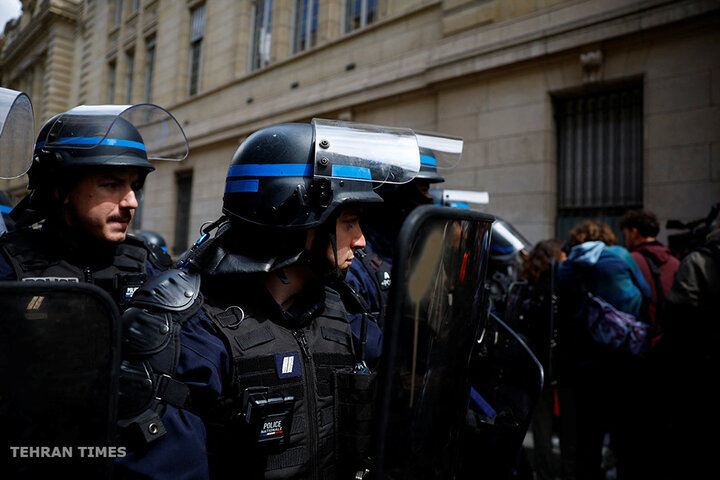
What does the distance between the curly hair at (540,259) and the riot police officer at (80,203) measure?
8.75ft

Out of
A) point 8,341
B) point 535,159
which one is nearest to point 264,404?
point 8,341

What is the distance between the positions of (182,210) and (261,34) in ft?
17.0

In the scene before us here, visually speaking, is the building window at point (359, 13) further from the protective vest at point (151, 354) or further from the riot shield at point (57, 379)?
the riot shield at point (57, 379)

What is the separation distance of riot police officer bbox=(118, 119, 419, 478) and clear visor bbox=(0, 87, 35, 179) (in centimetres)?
62

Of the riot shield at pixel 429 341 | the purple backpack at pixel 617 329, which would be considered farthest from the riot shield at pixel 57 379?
the purple backpack at pixel 617 329

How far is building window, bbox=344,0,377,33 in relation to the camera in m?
9.31

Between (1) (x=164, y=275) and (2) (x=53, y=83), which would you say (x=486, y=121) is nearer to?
(1) (x=164, y=275)

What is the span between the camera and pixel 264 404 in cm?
117

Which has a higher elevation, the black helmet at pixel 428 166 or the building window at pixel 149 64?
the building window at pixel 149 64

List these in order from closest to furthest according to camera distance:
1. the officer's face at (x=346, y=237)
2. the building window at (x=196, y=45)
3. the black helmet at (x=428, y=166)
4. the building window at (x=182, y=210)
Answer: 1. the officer's face at (x=346, y=237)
2. the black helmet at (x=428, y=166)
3. the building window at (x=182, y=210)
4. the building window at (x=196, y=45)

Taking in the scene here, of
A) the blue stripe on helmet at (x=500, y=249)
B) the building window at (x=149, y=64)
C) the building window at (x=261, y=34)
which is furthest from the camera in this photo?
the building window at (x=149, y=64)

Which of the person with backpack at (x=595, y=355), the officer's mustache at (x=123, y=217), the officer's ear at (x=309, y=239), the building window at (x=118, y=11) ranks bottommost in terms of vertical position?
the person with backpack at (x=595, y=355)

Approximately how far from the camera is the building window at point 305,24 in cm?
1083

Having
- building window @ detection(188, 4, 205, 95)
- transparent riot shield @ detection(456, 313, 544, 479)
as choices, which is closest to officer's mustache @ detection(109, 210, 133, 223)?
transparent riot shield @ detection(456, 313, 544, 479)
